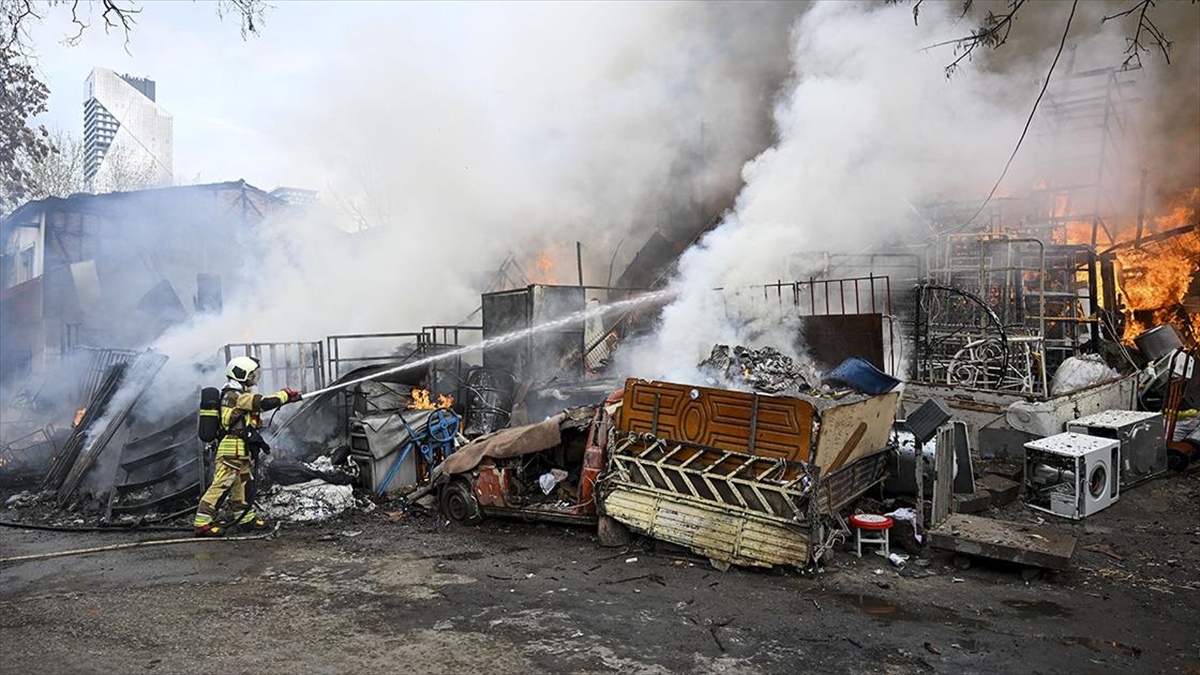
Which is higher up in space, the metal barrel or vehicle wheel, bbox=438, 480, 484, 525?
the metal barrel

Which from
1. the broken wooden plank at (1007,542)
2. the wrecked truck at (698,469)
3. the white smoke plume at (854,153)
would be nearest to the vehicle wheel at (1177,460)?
the broken wooden plank at (1007,542)

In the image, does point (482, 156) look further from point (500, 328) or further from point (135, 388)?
point (135, 388)

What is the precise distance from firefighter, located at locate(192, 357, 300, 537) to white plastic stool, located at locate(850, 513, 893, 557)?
19.8ft

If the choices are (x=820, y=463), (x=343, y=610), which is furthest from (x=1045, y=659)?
(x=343, y=610)

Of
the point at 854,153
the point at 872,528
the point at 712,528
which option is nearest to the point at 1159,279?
the point at 854,153

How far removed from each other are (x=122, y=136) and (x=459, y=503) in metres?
32.6

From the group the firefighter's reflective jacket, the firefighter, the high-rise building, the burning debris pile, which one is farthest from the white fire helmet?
the high-rise building

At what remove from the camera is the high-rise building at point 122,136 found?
91.3ft

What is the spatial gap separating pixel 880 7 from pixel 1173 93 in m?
7.06

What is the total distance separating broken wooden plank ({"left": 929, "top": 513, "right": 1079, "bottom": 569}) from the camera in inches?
216

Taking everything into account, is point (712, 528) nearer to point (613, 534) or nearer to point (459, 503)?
point (613, 534)

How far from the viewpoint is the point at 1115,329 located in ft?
40.1

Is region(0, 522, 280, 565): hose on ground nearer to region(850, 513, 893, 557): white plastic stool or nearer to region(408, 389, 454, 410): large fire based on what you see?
region(408, 389, 454, 410): large fire

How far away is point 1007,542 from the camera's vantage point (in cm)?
571
